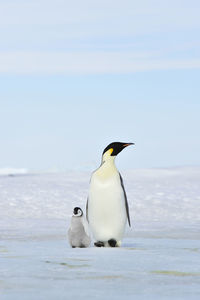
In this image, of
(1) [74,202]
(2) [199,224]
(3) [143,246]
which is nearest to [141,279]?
(3) [143,246]

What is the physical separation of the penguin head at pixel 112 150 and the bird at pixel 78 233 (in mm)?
570

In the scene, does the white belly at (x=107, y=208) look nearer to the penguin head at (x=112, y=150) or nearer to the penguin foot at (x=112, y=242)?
the penguin foot at (x=112, y=242)

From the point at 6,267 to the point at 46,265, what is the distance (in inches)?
11.8

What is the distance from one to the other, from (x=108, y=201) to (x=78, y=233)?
17.3 inches

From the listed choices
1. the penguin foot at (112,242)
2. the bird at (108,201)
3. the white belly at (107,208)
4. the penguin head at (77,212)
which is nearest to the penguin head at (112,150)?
the bird at (108,201)

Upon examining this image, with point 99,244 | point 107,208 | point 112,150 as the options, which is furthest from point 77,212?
point 112,150

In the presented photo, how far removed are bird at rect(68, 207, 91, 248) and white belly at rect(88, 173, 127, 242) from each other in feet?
0.69

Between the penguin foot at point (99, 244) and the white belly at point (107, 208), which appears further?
the penguin foot at point (99, 244)

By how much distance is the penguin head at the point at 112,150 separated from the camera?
285 inches

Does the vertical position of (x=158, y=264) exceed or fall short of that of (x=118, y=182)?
it falls short

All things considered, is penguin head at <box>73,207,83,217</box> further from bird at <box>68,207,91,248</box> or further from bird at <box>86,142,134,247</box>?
bird at <box>86,142,134,247</box>

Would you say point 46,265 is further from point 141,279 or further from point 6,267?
point 141,279

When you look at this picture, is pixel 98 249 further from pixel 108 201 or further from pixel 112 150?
pixel 112 150

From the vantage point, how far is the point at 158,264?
5.95m
